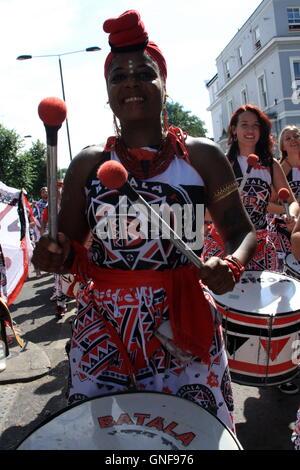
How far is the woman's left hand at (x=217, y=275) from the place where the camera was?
4.56 ft

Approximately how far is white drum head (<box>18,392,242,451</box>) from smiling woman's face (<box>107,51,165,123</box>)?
1027 millimetres

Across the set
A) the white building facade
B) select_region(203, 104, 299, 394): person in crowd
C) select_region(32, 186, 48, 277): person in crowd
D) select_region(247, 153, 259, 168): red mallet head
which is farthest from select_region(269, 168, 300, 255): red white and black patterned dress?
the white building facade

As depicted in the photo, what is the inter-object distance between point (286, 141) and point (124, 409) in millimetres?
4470

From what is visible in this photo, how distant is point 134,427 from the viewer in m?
1.21

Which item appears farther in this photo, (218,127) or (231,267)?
(218,127)

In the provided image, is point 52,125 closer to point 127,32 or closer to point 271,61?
point 127,32

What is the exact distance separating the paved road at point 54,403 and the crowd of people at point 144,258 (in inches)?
24.6

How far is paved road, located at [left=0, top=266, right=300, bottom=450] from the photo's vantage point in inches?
114

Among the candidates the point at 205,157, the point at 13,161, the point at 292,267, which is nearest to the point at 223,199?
the point at 205,157

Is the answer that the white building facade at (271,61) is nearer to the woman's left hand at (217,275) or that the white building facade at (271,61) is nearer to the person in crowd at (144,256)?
the person in crowd at (144,256)

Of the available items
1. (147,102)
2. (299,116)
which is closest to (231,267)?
(147,102)

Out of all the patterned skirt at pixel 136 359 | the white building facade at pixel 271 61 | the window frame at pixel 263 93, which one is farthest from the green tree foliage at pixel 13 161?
the patterned skirt at pixel 136 359

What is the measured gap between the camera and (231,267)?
4.94 ft
